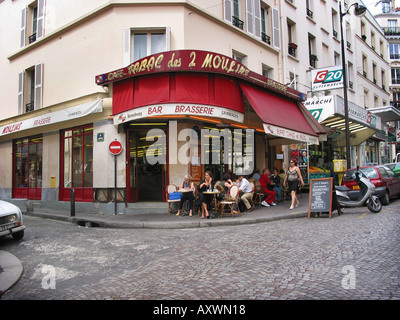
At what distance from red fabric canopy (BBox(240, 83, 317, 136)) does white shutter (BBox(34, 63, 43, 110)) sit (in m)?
9.35

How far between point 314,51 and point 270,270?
58.6 ft

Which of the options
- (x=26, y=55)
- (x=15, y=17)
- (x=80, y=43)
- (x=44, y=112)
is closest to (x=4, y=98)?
(x=26, y=55)

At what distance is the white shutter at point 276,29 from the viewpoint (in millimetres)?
15242

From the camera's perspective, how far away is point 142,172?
11461mm

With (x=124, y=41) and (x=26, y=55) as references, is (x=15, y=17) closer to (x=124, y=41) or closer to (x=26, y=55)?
(x=26, y=55)

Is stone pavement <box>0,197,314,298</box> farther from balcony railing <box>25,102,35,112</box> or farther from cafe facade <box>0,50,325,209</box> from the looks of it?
balcony railing <box>25,102,35,112</box>

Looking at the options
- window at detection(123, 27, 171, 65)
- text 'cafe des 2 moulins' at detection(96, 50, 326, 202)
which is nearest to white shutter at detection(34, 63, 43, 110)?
text 'cafe des 2 moulins' at detection(96, 50, 326, 202)

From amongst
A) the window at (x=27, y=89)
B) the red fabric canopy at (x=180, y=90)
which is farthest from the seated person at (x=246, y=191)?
the window at (x=27, y=89)

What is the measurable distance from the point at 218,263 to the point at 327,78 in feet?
44.6

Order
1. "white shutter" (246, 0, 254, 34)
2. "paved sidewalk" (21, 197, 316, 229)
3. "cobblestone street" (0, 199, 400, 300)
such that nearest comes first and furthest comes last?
"cobblestone street" (0, 199, 400, 300), "paved sidewalk" (21, 197, 316, 229), "white shutter" (246, 0, 254, 34)

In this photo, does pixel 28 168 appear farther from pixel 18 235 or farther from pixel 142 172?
pixel 18 235

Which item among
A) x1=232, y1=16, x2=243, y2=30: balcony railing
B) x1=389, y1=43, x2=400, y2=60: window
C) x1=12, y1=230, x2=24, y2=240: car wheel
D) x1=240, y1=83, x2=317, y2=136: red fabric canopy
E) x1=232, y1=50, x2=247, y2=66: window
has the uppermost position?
x1=389, y1=43, x2=400, y2=60: window

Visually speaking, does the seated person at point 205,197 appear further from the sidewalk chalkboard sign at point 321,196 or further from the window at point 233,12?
the window at point 233,12

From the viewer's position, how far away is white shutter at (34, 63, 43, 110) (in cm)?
1412
